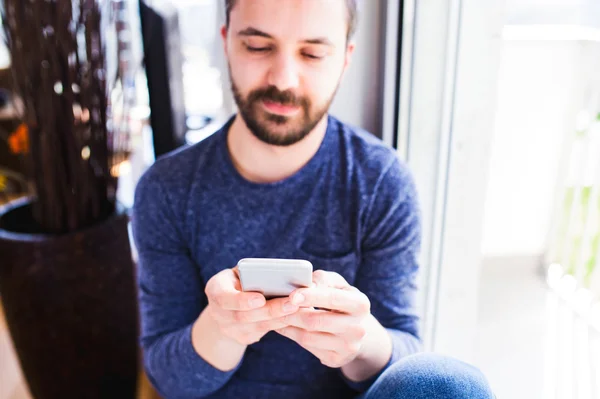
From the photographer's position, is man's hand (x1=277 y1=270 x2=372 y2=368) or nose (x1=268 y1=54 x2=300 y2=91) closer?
man's hand (x1=277 y1=270 x2=372 y2=368)

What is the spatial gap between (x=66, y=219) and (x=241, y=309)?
0.74 metres

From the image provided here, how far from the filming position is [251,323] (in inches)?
26.3

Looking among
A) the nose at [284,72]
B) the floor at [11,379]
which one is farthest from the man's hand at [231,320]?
the floor at [11,379]

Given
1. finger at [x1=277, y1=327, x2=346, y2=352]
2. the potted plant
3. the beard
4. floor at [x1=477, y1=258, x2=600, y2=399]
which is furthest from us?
the potted plant

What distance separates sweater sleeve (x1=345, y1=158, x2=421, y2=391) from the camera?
839mm

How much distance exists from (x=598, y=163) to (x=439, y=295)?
0.43 m

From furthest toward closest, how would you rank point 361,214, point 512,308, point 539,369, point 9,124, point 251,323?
point 9,124 < point 512,308 < point 539,369 < point 361,214 < point 251,323

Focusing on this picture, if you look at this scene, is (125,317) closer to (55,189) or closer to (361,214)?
(55,189)

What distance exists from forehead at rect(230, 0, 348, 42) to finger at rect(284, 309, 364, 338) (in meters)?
0.40

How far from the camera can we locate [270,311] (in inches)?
24.4

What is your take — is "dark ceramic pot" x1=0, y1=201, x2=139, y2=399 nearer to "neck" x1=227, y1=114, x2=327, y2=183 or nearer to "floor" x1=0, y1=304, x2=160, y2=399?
"floor" x1=0, y1=304, x2=160, y2=399

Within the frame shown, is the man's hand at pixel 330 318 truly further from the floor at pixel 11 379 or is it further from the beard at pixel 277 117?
the floor at pixel 11 379

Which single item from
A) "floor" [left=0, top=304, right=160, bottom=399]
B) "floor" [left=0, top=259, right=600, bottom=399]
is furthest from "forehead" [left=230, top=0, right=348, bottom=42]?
"floor" [left=0, top=304, right=160, bottom=399]

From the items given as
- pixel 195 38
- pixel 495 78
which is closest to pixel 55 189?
pixel 195 38
